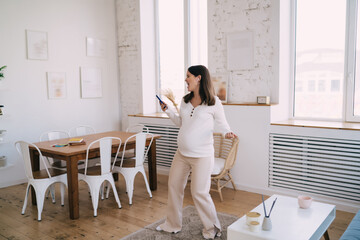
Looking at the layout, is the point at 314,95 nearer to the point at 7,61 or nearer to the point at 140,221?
the point at 140,221

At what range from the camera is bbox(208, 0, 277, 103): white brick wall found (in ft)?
14.0

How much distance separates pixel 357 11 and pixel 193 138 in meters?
2.58

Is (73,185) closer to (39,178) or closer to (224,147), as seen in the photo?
(39,178)

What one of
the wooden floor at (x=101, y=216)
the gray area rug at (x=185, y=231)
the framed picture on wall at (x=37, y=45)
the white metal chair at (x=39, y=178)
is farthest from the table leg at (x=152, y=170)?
the framed picture on wall at (x=37, y=45)

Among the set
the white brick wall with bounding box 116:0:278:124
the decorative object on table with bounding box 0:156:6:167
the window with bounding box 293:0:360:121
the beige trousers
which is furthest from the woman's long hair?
the decorative object on table with bounding box 0:156:6:167

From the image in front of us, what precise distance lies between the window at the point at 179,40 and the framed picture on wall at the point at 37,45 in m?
1.87

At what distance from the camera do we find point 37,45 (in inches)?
194

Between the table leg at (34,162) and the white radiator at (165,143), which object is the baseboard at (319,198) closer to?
the white radiator at (165,143)

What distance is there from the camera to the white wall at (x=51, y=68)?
4676mm

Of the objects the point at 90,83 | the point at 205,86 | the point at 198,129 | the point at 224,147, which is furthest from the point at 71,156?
the point at 90,83

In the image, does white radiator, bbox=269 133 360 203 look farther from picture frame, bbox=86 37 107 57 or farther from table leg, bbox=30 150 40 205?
picture frame, bbox=86 37 107 57

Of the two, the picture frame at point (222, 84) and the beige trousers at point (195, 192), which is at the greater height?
the picture frame at point (222, 84)

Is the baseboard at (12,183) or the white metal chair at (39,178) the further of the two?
the baseboard at (12,183)

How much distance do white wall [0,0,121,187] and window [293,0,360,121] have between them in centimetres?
321
